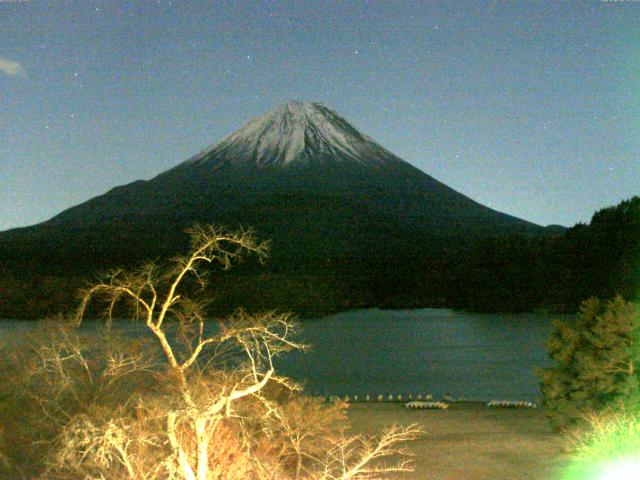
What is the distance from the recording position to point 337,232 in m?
84.2

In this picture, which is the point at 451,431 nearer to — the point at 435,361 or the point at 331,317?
the point at 435,361

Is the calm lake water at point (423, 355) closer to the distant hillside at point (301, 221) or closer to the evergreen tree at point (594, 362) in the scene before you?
the distant hillside at point (301, 221)

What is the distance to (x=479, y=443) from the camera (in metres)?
12.1

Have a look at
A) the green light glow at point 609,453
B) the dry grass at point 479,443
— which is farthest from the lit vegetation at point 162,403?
the green light glow at point 609,453

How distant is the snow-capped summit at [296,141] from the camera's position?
90.5 metres

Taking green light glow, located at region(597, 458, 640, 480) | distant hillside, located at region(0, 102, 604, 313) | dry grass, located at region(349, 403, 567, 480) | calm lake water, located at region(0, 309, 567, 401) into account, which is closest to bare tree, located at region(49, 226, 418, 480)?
dry grass, located at region(349, 403, 567, 480)

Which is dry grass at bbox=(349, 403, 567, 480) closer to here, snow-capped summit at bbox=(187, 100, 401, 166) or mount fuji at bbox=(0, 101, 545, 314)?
mount fuji at bbox=(0, 101, 545, 314)

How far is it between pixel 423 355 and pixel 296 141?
50545 millimetres

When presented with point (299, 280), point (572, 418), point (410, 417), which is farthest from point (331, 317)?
point (572, 418)

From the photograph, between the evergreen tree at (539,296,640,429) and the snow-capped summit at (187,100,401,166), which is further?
the snow-capped summit at (187,100,401,166)

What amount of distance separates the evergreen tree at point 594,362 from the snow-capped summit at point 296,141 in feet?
253

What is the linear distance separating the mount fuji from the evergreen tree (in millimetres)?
58342

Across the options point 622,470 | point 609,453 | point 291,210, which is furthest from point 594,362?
point 291,210

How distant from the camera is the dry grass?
1003cm
